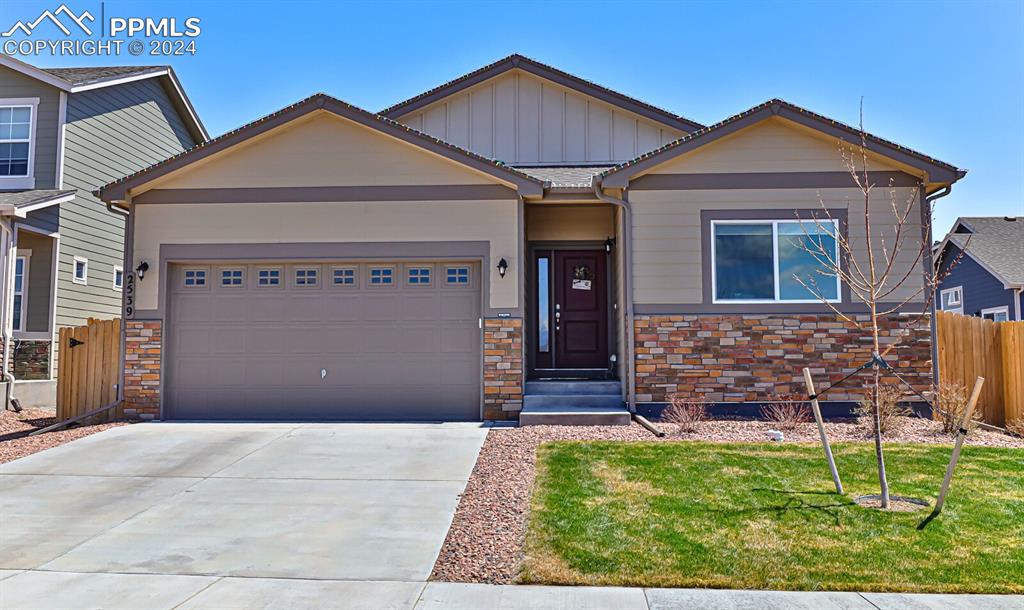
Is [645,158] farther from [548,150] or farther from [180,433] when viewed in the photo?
[180,433]

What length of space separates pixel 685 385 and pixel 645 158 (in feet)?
11.1

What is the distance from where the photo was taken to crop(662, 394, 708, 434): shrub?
9.45 m

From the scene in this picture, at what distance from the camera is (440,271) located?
35.5 feet

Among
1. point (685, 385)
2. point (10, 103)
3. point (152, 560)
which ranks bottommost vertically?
point (152, 560)

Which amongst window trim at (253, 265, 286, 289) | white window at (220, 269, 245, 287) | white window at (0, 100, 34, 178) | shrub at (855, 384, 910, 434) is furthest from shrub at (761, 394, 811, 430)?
white window at (0, 100, 34, 178)

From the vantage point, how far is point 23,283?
13.6 m

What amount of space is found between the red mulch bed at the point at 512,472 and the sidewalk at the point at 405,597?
1.05ft

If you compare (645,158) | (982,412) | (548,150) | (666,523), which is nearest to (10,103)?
(548,150)

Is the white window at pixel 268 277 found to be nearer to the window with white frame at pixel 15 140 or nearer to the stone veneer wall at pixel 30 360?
the stone veneer wall at pixel 30 360

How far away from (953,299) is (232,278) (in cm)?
2217

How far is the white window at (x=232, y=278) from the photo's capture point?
10961 mm

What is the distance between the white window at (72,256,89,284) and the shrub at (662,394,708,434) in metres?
11.9

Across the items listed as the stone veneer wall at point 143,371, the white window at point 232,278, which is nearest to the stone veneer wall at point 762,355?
the white window at point 232,278

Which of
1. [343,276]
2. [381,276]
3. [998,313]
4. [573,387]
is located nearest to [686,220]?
[573,387]
